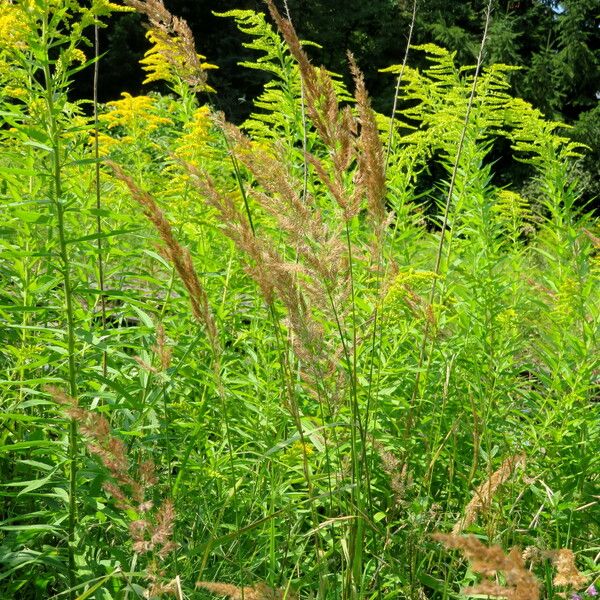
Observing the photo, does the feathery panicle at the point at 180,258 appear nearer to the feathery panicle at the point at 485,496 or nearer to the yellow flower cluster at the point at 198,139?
the feathery panicle at the point at 485,496

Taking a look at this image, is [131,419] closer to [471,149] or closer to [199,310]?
[199,310]

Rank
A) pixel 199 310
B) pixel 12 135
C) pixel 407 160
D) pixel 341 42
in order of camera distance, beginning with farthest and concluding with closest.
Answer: pixel 341 42 < pixel 407 160 < pixel 12 135 < pixel 199 310

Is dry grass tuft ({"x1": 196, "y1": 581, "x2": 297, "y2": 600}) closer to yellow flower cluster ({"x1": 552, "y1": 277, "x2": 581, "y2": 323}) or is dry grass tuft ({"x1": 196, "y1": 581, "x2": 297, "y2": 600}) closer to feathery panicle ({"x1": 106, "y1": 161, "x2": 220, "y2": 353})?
feathery panicle ({"x1": 106, "y1": 161, "x2": 220, "y2": 353})

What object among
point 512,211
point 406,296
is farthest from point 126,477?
point 512,211

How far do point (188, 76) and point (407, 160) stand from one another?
1.79 metres

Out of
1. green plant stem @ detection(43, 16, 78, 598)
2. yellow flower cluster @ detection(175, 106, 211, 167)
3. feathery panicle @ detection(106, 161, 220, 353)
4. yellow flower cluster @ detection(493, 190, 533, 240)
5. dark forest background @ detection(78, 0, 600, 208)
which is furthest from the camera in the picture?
dark forest background @ detection(78, 0, 600, 208)

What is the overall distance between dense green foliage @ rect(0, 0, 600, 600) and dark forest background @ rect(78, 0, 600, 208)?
16.3 metres

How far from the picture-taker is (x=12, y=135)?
2781mm

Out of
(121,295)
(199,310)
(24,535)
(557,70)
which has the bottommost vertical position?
(24,535)

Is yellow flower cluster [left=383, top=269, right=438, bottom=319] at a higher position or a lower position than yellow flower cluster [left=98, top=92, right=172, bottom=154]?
lower

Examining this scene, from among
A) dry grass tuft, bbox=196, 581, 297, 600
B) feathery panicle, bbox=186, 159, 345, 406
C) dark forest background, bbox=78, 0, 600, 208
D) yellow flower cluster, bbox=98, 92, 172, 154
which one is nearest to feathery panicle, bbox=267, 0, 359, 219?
feathery panicle, bbox=186, 159, 345, 406

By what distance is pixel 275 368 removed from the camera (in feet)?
9.95

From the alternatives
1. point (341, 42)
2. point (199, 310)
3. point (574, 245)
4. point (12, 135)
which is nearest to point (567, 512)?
point (574, 245)

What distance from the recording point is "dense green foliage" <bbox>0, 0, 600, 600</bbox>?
189 cm
